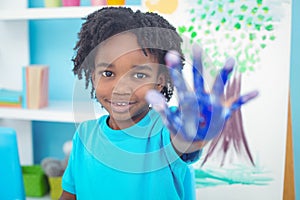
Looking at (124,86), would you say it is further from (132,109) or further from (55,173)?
(55,173)

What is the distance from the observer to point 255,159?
1.12 metres

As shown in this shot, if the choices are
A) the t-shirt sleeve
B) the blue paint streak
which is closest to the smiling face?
the t-shirt sleeve

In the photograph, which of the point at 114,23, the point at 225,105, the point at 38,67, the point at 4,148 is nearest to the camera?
the point at 225,105

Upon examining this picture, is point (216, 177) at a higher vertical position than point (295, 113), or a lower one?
lower

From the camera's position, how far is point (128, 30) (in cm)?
57

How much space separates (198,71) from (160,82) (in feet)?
0.24

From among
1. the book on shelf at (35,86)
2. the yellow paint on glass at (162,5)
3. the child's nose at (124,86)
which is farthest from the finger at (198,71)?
the book on shelf at (35,86)

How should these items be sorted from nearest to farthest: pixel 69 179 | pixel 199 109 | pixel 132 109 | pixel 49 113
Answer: pixel 199 109 → pixel 132 109 → pixel 69 179 → pixel 49 113

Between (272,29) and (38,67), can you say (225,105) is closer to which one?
(272,29)

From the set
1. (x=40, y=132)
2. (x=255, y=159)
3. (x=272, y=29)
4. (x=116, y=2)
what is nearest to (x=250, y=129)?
(x=255, y=159)

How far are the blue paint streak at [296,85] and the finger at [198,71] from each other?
62 cm

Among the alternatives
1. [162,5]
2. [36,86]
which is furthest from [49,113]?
[162,5]

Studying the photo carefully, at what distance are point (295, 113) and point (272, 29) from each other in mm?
239

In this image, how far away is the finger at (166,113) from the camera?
1.64 ft
